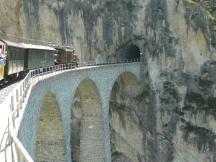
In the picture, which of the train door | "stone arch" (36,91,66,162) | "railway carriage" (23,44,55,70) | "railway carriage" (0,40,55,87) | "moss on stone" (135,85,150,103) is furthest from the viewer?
"moss on stone" (135,85,150,103)

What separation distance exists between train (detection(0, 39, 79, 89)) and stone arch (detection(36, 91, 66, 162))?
4005 millimetres

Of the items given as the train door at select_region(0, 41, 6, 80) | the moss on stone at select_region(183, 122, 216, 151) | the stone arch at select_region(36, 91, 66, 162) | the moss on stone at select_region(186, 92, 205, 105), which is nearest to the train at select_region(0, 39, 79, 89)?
the train door at select_region(0, 41, 6, 80)

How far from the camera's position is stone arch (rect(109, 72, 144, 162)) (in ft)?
196

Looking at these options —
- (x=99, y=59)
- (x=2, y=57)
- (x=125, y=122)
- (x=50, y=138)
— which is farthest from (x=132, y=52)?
(x=2, y=57)

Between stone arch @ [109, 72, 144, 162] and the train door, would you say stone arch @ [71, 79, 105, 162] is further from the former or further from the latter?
the train door

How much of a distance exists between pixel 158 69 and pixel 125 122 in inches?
382

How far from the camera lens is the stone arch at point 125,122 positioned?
59.8m

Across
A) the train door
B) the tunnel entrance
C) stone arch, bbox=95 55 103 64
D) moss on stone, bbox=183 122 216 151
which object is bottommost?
moss on stone, bbox=183 122 216 151

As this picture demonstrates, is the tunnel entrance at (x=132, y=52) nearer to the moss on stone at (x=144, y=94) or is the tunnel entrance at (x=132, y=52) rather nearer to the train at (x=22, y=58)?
the moss on stone at (x=144, y=94)

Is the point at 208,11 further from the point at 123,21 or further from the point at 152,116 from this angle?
the point at 152,116

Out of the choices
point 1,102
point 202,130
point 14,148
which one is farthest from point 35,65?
point 202,130

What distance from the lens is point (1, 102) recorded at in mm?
16359

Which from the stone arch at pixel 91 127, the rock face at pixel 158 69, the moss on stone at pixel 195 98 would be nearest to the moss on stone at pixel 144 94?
the rock face at pixel 158 69

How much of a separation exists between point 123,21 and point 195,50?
12742 millimetres
